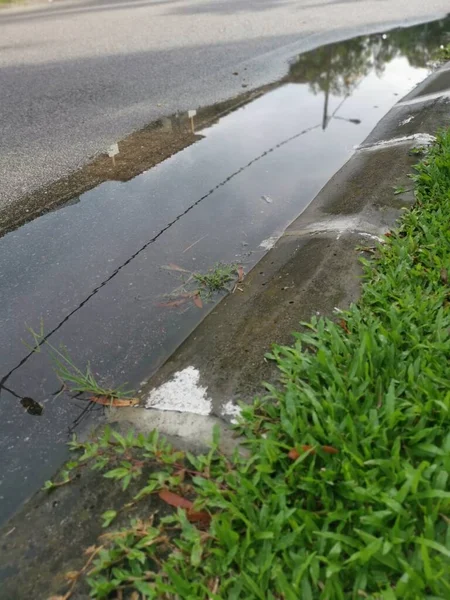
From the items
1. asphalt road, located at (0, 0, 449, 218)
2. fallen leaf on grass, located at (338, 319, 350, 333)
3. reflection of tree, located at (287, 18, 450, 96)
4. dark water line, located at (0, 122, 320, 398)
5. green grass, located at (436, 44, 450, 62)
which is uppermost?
asphalt road, located at (0, 0, 449, 218)

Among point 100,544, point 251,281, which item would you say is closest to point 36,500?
point 100,544

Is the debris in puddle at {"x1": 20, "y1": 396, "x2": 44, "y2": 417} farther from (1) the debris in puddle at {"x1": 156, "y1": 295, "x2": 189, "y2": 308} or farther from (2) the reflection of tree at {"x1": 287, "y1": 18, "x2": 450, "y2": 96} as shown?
(2) the reflection of tree at {"x1": 287, "y1": 18, "x2": 450, "y2": 96}

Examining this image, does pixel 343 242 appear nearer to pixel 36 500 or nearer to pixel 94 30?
pixel 36 500

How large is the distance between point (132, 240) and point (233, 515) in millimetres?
2133

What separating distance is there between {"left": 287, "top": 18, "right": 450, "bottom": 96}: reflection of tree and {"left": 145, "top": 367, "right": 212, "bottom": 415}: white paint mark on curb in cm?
493

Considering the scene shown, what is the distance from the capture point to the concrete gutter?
1794 millimetres

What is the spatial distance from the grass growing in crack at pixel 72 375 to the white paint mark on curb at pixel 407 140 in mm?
3361

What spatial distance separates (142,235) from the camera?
3553mm

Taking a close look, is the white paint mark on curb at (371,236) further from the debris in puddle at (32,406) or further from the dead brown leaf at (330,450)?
the debris in puddle at (32,406)

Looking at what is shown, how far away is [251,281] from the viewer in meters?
3.09

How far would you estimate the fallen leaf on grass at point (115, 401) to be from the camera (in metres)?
2.36


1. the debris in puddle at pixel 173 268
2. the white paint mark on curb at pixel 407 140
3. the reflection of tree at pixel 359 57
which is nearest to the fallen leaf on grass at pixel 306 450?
the debris in puddle at pixel 173 268

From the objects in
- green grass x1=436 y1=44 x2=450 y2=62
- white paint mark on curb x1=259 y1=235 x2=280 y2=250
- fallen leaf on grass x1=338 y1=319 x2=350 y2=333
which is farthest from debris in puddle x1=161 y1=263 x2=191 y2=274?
green grass x1=436 y1=44 x2=450 y2=62

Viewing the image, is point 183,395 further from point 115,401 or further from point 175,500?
point 175,500
